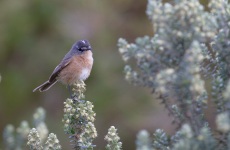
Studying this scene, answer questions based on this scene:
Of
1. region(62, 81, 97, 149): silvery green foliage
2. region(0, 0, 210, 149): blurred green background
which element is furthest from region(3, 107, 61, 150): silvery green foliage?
region(0, 0, 210, 149): blurred green background

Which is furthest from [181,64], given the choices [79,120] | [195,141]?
[79,120]

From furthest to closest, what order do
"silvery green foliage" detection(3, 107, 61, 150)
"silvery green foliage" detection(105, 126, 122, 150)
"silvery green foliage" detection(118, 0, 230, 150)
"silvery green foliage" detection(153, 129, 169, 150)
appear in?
"silvery green foliage" detection(105, 126, 122, 150) < "silvery green foliage" detection(153, 129, 169, 150) < "silvery green foliage" detection(118, 0, 230, 150) < "silvery green foliage" detection(3, 107, 61, 150)

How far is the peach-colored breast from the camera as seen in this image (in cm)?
715

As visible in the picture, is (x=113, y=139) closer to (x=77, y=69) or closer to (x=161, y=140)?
(x=161, y=140)

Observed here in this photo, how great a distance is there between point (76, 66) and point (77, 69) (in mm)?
58

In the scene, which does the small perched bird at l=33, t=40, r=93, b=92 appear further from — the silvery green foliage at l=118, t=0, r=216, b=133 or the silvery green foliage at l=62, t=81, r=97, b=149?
the silvery green foliage at l=118, t=0, r=216, b=133

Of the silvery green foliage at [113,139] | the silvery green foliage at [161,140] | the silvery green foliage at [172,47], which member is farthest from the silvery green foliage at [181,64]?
the silvery green foliage at [113,139]

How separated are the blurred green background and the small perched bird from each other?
280 inches

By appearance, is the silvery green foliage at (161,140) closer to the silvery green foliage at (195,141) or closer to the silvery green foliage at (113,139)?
the silvery green foliage at (113,139)

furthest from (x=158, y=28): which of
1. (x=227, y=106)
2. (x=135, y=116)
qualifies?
(x=135, y=116)

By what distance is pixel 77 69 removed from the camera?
7.17m

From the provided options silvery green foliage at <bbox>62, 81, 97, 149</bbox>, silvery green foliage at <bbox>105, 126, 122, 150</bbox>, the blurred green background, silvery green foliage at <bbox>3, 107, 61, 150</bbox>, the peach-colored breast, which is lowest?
silvery green foliage at <bbox>3, 107, 61, 150</bbox>

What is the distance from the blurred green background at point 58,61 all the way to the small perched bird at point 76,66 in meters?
7.10

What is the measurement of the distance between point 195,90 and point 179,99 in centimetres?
19
